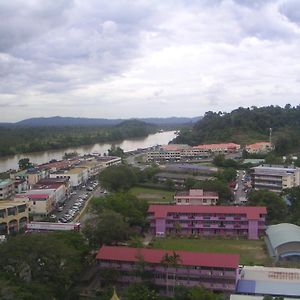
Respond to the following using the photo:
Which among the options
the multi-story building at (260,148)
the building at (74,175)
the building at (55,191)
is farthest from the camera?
the multi-story building at (260,148)

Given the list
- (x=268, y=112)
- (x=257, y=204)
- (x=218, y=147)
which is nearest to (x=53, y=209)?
(x=257, y=204)

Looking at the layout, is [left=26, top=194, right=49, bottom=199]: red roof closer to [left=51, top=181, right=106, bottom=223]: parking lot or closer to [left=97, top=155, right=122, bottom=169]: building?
[left=51, top=181, right=106, bottom=223]: parking lot

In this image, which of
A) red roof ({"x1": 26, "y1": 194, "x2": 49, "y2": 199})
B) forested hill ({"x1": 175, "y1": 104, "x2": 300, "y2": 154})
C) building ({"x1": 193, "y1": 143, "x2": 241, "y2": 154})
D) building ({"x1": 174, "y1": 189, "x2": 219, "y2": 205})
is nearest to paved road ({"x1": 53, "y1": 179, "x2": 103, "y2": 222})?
red roof ({"x1": 26, "y1": 194, "x2": 49, "y2": 199})

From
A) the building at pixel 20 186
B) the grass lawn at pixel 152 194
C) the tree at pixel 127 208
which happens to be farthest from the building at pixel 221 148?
the tree at pixel 127 208

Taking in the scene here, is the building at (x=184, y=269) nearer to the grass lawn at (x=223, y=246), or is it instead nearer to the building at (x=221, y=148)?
the grass lawn at (x=223, y=246)

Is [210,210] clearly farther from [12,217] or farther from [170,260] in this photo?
[12,217]

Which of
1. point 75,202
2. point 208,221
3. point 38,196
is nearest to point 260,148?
point 75,202

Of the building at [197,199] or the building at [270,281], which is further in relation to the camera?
the building at [197,199]

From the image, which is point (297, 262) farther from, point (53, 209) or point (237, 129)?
point (237, 129)
